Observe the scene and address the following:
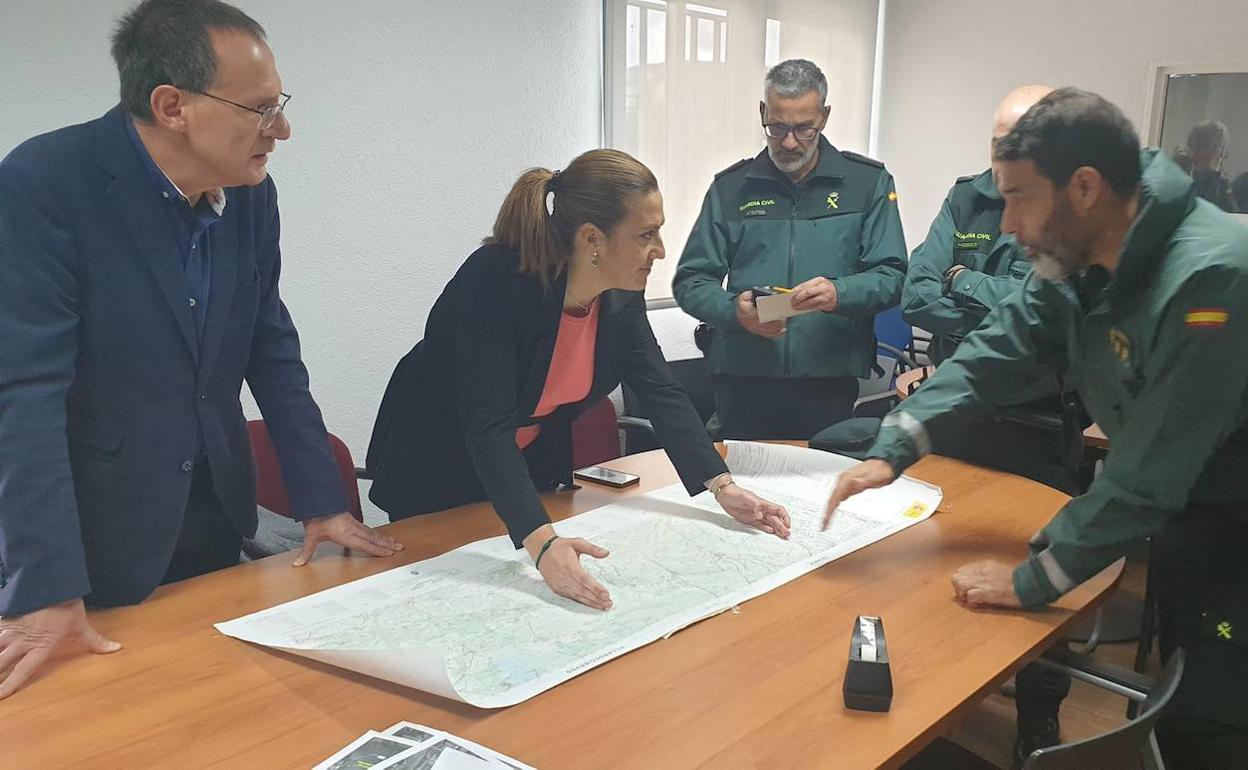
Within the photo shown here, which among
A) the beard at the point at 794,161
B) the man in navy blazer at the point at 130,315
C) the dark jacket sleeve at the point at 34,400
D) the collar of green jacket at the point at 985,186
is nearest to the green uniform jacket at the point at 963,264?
the collar of green jacket at the point at 985,186

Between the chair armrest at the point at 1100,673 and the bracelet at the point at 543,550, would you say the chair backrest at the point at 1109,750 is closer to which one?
the chair armrest at the point at 1100,673

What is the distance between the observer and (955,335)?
253cm

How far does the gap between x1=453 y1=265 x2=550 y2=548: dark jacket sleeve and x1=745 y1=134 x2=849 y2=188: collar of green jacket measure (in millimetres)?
1240

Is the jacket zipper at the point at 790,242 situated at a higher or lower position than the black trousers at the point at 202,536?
higher

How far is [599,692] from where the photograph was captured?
45.3 inches

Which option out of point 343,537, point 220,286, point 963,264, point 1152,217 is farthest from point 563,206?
point 963,264

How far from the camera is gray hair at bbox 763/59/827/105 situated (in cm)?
250

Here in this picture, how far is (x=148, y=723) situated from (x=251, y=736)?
14cm

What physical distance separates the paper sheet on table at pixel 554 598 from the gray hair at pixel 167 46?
0.80 meters

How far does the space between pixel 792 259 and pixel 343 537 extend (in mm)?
1567

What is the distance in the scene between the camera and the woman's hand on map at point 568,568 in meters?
1.36

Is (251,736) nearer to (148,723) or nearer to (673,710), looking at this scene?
(148,723)

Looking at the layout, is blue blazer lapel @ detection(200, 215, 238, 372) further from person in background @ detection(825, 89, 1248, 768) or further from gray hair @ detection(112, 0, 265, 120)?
person in background @ detection(825, 89, 1248, 768)

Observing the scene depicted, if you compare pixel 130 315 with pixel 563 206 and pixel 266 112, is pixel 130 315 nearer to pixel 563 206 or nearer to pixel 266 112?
pixel 266 112
